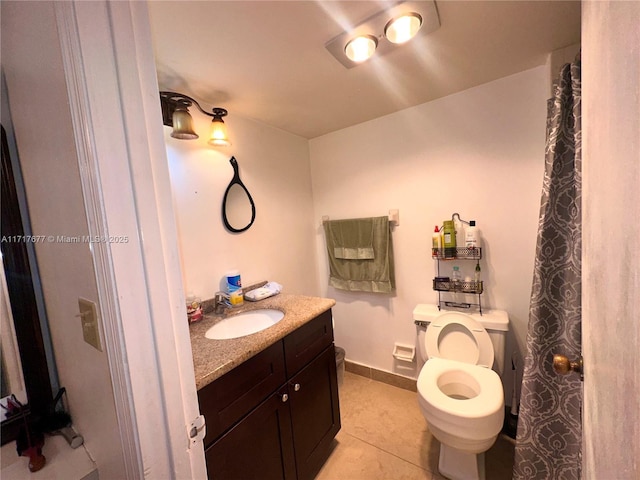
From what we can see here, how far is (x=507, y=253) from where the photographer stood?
5.23 ft

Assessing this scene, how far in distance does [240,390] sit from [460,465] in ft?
→ 4.06

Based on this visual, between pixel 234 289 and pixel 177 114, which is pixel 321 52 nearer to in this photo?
pixel 177 114

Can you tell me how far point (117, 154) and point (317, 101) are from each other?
4.71 feet

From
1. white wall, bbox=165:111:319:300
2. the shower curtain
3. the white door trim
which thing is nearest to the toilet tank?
the shower curtain

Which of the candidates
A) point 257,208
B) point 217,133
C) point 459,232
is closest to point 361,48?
point 217,133

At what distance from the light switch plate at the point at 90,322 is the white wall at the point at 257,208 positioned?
848 millimetres

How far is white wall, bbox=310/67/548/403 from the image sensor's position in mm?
1513

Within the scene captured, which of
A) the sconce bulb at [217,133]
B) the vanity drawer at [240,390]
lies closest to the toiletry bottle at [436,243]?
the vanity drawer at [240,390]

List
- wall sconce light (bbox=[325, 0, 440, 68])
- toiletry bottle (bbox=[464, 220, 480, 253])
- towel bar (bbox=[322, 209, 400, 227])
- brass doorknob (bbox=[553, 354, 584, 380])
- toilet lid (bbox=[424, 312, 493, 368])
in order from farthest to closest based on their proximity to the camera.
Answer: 1. towel bar (bbox=[322, 209, 400, 227])
2. toiletry bottle (bbox=[464, 220, 480, 253])
3. toilet lid (bbox=[424, 312, 493, 368])
4. wall sconce light (bbox=[325, 0, 440, 68])
5. brass doorknob (bbox=[553, 354, 584, 380])

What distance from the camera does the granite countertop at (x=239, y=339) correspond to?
0.86 m

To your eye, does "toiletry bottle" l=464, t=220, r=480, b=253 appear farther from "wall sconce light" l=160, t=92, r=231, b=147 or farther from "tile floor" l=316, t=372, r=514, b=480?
"wall sconce light" l=160, t=92, r=231, b=147

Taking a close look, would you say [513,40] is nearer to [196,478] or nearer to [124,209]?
[124,209]

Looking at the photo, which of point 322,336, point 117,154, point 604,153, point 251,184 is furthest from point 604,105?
point 251,184

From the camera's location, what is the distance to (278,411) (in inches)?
43.7
